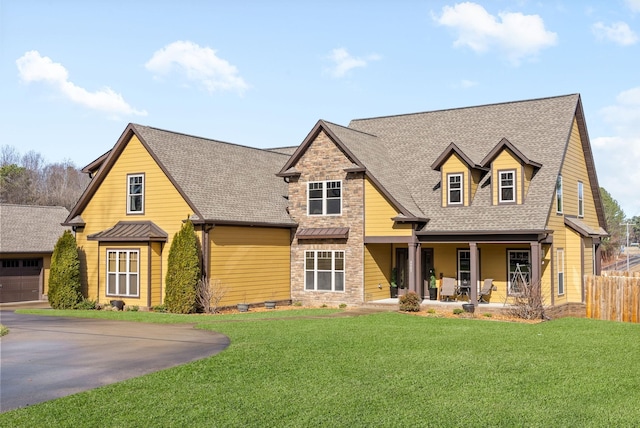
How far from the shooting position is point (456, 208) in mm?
27031

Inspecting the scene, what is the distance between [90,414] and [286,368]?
430 cm

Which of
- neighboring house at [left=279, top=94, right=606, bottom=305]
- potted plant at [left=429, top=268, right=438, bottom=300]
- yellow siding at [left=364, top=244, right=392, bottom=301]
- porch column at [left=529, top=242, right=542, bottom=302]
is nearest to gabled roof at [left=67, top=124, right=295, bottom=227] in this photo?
neighboring house at [left=279, top=94, right=606, bottom=305]

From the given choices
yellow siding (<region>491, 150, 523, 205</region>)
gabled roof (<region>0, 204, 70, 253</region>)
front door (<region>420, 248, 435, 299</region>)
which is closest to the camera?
yellow siding (<region>491, 150, 523, 205</region>)

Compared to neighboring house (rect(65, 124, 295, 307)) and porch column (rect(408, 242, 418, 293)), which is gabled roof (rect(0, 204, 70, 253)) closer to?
neighboring house (rect(65, 124, 295, 307))

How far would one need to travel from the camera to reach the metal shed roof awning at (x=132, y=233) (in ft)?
84.7

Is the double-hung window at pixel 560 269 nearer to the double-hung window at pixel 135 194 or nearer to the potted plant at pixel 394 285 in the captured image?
the potted plant at pixel 394 285

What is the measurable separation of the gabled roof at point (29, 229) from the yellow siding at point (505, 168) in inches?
961

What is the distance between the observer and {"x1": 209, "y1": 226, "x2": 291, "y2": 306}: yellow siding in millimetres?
25953

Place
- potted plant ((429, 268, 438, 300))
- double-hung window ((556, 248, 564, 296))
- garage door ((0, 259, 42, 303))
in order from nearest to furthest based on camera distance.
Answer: double-hung window ((556, 248, 564, 296)), potted plant ((429, 268, 438, 300)), garage door ((0, 259, 42, 303))

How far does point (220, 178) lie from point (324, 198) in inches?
187

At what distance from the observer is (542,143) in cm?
2766

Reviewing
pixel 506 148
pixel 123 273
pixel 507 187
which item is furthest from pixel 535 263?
pixel 123 273

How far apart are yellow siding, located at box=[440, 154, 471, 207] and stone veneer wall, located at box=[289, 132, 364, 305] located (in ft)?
11.6

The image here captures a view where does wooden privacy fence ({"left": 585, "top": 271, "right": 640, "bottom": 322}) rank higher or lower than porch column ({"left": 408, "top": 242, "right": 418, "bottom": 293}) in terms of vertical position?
lower
